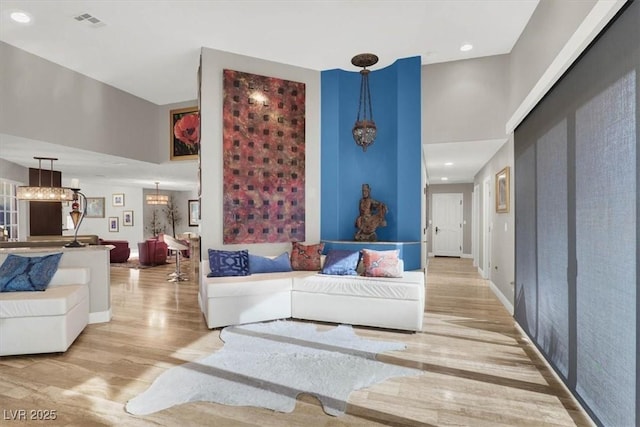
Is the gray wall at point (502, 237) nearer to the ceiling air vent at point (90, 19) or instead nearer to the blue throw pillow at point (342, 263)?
the blue throw pillow at point (342, 263)

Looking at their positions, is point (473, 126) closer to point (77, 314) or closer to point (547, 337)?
point (547, 337)

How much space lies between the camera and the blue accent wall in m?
5.00

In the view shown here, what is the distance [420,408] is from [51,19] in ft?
17.0

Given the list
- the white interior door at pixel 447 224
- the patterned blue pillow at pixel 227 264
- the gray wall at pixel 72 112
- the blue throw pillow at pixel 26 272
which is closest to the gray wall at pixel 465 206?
the white interior door at pixel 447 224

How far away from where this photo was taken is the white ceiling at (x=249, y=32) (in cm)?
351

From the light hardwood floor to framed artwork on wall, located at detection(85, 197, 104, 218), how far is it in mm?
8282

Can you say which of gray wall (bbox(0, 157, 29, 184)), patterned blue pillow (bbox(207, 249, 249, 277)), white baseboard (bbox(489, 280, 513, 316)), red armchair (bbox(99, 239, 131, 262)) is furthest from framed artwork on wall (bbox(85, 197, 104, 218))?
white baseboard (bbox(489, 280, 513, 316))

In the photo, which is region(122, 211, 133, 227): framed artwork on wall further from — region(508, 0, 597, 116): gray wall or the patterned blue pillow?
region(508, 0, 597, 116): gray wall

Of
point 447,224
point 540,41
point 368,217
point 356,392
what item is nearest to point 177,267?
point 368,217

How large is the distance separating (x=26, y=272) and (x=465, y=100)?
5679 mm

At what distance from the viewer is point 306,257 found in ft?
15.3

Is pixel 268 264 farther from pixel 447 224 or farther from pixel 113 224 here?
pixel 113 224

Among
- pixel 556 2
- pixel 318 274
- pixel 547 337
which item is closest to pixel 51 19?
pixel 318 274

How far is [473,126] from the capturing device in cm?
474
